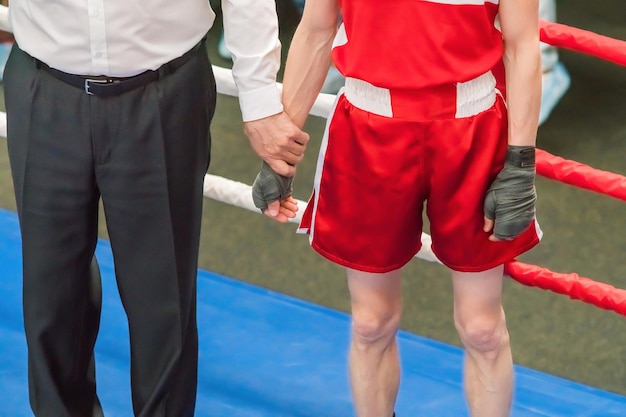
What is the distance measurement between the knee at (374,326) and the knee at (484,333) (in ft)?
0.43

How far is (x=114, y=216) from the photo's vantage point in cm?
182

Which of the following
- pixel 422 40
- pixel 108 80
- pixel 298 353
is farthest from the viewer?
pixel 298 353

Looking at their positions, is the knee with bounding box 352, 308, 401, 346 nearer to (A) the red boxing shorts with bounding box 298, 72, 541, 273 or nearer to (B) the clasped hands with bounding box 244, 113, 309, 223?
(A) the red boxing shorts with bounding box 298, 72, 541, 273

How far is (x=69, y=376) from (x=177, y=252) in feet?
1.07

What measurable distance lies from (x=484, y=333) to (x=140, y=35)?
0.71 m

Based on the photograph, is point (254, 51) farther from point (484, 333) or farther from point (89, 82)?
point (484, 333)

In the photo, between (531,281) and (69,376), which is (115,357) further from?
(531,281)

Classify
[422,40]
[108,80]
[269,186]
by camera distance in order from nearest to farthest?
[422,40]
[108,80]
[269,186]

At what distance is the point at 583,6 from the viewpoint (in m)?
4.96

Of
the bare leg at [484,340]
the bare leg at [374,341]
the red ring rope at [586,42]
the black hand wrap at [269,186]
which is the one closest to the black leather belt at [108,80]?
the black hand wrap at [269,186]

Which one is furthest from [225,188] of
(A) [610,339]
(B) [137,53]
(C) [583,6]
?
(C) [583,6]

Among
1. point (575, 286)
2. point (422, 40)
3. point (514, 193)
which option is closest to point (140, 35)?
point (422, 40)

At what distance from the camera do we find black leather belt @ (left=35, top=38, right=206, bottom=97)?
1.70 meters

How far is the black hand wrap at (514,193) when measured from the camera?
1.63 meters
